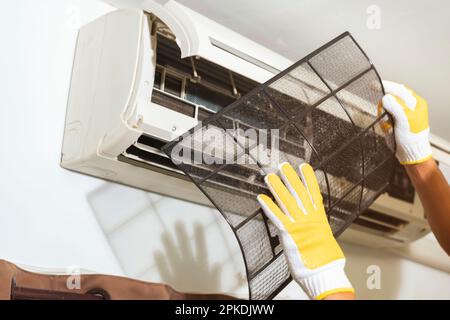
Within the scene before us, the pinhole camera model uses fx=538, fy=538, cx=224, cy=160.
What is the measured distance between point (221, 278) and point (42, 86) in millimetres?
860

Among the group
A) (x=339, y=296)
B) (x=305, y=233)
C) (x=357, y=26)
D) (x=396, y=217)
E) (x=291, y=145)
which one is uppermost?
(x=357, y=26)

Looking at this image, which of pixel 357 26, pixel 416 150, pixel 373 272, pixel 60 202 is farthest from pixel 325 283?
pixel 373 272

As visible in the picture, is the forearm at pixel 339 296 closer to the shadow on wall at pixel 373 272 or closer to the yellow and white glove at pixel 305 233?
the yellow and white glove at pixel 305 233

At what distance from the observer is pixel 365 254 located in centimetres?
235

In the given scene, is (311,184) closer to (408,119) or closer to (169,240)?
(408,119)

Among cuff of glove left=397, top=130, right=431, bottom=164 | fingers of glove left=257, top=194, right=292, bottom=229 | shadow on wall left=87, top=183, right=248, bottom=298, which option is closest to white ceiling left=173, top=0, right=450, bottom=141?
cuff of glove left=397, top=130, right=431, bottom=164

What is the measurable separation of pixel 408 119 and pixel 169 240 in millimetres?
832

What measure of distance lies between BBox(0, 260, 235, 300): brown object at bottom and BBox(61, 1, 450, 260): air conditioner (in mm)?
312

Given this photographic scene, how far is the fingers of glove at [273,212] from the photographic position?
1.22m

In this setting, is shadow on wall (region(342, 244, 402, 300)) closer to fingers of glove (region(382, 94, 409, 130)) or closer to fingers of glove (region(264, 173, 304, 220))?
fingers of glove (region(382, 94, 409, 130))

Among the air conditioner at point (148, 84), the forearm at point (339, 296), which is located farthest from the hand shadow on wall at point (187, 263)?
the forearm at point (339, 296)

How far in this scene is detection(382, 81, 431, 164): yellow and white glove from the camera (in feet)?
4.74

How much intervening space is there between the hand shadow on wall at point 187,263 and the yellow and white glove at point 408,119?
2.43 feet

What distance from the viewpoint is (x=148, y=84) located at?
4.75ft
